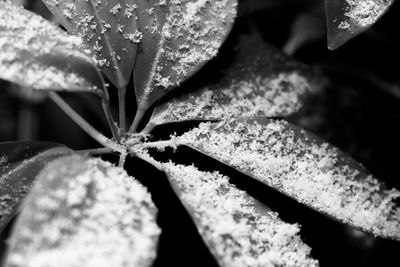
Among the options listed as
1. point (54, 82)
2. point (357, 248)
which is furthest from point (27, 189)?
point (357, 248)

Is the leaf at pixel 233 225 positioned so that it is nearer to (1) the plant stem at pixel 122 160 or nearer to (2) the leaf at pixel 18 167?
(1) the plant stem at pixel 122 160

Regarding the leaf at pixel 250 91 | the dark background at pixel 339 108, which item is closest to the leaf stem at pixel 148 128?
the leaf at pixel 250 91

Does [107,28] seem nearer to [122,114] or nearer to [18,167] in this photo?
[122,114]

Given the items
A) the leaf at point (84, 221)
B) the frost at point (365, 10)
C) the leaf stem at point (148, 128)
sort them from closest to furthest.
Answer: the leaf at point (84, 221)
the frost at point (365, 10)
the leaf stem at point (148, 128)

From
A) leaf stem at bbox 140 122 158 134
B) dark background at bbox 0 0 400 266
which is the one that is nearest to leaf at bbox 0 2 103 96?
leaf stem at bbox 140 122 158 134

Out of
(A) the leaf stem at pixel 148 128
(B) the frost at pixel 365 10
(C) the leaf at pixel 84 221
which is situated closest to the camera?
(C) the leaf at pixel 84 221

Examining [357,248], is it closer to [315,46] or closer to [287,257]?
[315,46]

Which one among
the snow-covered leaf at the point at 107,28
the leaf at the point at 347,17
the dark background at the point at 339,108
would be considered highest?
the leaf at the point at 347,17
